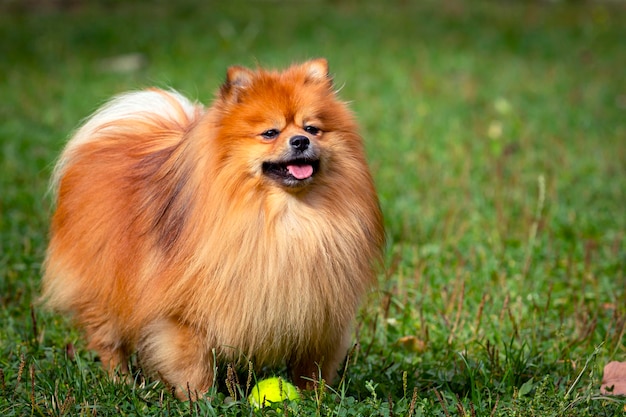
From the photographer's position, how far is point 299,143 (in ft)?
10.5

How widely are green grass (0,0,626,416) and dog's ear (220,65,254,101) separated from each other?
720mm

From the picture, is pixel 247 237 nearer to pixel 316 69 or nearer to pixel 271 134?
pixel 271 134

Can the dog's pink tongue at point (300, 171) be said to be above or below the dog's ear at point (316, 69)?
below

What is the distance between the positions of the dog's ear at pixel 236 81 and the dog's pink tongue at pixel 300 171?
37cm

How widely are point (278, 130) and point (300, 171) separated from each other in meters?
0.18

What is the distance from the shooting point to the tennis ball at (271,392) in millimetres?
3215

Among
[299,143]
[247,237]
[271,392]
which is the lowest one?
[271,392]

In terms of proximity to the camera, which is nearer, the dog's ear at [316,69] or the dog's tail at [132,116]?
the dog's ear at [316,69]

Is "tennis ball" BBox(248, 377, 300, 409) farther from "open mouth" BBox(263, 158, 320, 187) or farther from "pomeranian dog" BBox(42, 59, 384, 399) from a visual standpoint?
"open mouth" BBox(263, 158, 320, 187)

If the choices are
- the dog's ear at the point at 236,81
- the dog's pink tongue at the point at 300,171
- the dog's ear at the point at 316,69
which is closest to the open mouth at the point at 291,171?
the dog's pink tongue at the point at 300,171

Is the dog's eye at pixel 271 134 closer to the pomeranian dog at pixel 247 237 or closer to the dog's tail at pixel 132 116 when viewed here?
the pomeranian dog at pixel 247 237

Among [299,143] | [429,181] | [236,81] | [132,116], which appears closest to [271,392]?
[299,143]

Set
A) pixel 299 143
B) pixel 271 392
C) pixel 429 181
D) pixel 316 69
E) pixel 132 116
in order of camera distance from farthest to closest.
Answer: pixel 429 181, pixel 132 116, pixel 316 69, pixel 271 392, pixel 299 143

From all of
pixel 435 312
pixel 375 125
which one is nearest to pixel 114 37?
pixel 375 125
